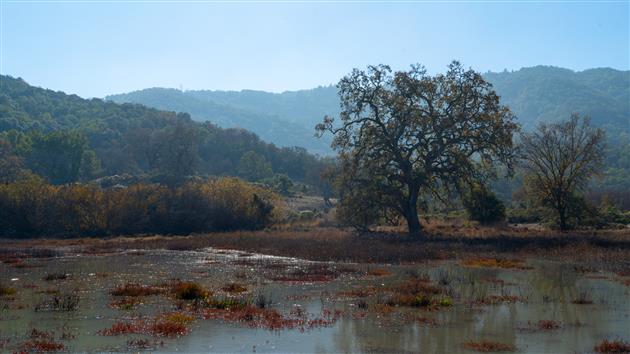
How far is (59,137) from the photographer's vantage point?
104062 mm

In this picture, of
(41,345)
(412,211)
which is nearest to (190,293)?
(41,345)

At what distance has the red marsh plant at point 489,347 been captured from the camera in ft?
46.3

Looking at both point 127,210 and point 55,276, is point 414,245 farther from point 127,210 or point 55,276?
point 127,210

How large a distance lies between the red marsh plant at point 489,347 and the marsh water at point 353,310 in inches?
8.0

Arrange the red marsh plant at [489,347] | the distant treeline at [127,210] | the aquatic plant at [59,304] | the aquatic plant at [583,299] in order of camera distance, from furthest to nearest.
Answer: the distant treeline at [127,210] < the aquatic plant at [583,299] < the aquatic plant at [59,304] < the red marsh plant at [489,347]

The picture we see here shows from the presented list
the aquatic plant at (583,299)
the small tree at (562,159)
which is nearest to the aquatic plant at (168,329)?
the aquatic plant at (583,299)

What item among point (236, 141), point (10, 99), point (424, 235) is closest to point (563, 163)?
point (424, 235)

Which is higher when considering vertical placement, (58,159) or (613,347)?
(58,159)

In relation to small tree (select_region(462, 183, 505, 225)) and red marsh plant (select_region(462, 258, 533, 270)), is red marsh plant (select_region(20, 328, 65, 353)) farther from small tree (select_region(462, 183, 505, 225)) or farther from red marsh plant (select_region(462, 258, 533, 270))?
small tree (select_region(462, 183, 505, 225))

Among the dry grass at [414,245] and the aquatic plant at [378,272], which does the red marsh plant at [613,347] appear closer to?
the aquatic plant at [378,272]

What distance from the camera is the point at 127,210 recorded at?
57844 mm

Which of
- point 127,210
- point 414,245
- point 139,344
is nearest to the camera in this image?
point 139,344

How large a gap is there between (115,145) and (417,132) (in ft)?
326

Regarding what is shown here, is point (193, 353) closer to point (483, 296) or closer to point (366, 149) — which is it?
point (483, 296)
